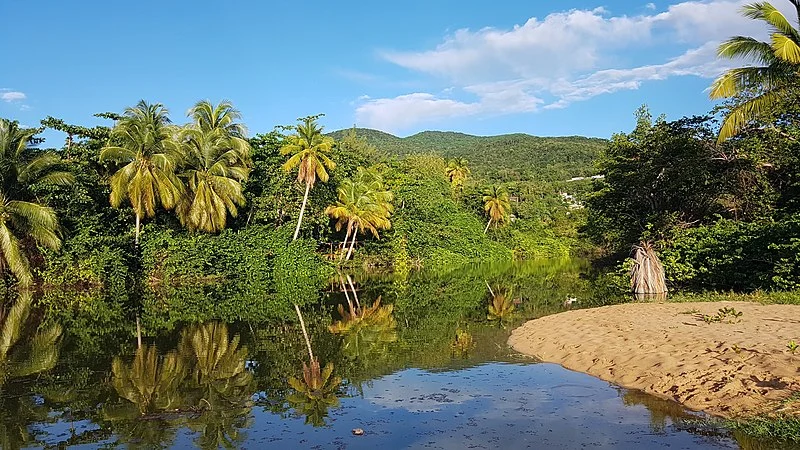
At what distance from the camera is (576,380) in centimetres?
1012

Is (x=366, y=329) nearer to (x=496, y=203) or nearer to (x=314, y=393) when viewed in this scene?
(x=314, y=393)

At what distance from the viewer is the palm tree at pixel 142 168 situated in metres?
28.9

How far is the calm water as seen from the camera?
7512 mm

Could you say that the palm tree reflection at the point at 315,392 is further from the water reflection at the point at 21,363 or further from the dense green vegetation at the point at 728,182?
the dense green vegetation at the point at 728,182

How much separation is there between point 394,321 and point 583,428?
10972 millimetres

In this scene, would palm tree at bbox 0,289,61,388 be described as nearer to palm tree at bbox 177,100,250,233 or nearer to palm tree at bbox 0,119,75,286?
palm tree at bbox 0,119,75,286

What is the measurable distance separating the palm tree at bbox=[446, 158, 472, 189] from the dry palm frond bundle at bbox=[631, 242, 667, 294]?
171ft

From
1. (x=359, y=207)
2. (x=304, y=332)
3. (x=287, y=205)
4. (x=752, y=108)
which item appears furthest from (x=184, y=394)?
(x=359, y=207)

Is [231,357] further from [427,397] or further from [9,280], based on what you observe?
[9,280]

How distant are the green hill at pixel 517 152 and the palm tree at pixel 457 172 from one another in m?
9.67

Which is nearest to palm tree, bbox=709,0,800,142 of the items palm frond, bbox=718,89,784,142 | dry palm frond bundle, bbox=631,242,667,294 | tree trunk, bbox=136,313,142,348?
palm frond, bbox=718,89,784,142

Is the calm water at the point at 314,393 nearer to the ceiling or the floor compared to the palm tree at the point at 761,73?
nearer to the floor

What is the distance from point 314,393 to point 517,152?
11810 centimetres

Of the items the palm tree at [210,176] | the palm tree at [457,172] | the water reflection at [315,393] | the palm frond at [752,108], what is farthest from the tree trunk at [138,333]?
the palm tree at [457,172]
